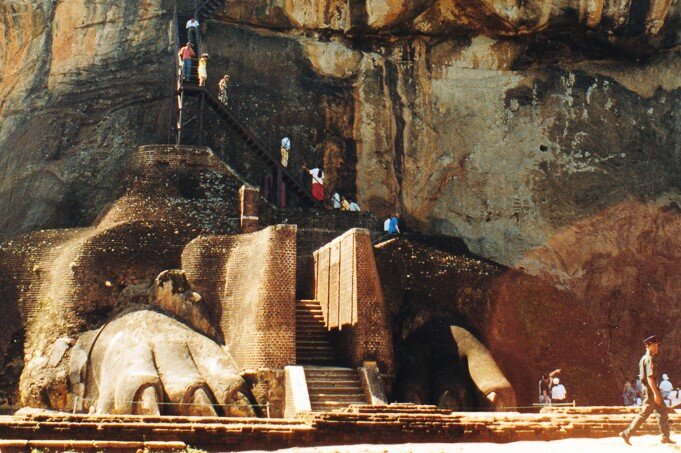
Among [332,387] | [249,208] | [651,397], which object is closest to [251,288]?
[332,387]

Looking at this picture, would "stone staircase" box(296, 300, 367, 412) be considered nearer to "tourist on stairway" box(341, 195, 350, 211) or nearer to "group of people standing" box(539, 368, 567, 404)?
"group of people standing" box(539, 368, 567, 404)

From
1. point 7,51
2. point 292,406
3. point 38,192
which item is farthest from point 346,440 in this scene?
point 7,51

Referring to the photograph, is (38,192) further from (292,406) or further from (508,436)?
(508,436)

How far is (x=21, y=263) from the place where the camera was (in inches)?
939

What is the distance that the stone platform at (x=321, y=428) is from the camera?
13680 millimetres

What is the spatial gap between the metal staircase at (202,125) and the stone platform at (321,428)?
1273 cm

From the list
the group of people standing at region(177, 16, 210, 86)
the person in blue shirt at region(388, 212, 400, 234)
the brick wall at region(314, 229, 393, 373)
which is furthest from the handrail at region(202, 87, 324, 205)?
the brick wall at region(314, 229, 393, 373)

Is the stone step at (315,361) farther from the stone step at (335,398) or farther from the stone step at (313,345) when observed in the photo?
the stone step at (335,398)

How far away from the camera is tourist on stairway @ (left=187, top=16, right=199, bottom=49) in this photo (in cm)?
3080

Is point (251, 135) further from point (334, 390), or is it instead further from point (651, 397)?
point (651, 397)

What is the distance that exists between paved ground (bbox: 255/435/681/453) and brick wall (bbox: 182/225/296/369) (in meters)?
6.62

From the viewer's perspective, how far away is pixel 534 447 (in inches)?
561

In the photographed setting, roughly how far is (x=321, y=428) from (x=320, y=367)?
5.76 metres

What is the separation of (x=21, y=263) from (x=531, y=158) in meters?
17.9
